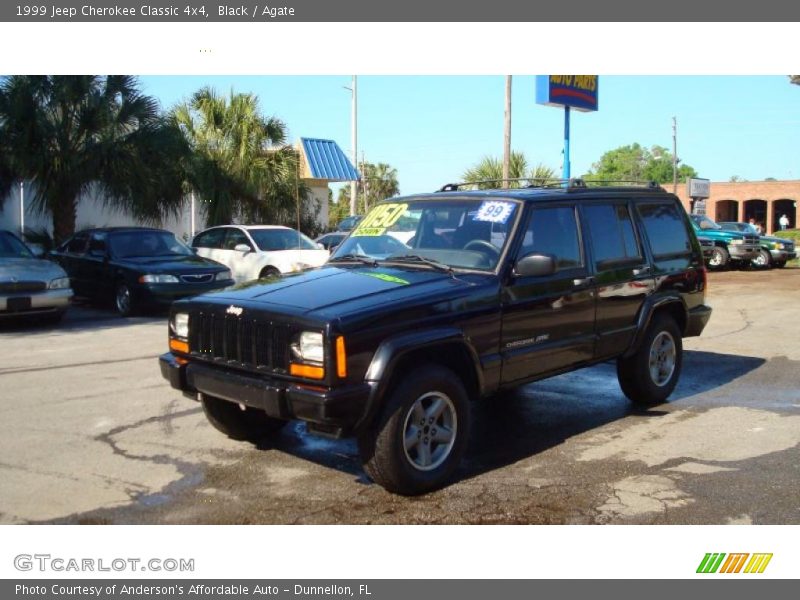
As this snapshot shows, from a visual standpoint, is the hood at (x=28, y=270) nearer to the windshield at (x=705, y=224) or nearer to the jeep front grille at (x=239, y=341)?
the jeep front grille at (x=239, y=341)

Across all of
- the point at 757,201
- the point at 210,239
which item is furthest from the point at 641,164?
the point at 210,239

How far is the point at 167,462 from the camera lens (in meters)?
5.50

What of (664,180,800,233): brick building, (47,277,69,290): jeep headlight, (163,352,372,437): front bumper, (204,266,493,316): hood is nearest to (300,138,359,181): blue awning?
(47,277,69,290): jeep headlight

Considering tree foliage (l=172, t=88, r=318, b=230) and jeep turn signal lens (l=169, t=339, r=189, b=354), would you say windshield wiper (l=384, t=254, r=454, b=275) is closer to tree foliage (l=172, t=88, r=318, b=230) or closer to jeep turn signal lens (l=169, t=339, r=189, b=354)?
jeep turn signal lens (l=169, t=339, r=189, b=354)

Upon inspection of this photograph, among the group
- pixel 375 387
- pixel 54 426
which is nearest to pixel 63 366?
pixel 54 426

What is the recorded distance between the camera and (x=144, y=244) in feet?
46.5

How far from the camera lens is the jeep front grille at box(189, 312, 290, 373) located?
473 cm

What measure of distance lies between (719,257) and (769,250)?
1.99 metres

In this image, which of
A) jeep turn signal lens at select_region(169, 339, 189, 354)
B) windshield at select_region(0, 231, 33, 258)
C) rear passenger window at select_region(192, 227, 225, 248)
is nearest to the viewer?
jeep turn signal lens at select_region(169, 339, 189, 354)

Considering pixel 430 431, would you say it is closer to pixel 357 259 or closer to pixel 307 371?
pixel 307 371

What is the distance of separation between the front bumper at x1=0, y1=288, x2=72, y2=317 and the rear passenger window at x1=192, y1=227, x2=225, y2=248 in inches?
199

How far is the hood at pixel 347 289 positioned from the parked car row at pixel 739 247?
72.2 feet

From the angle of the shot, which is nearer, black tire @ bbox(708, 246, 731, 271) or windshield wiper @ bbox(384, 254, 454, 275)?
windshield wiper @ bbox(384, 254, 454, 275)

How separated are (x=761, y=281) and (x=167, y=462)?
62.9 ft
